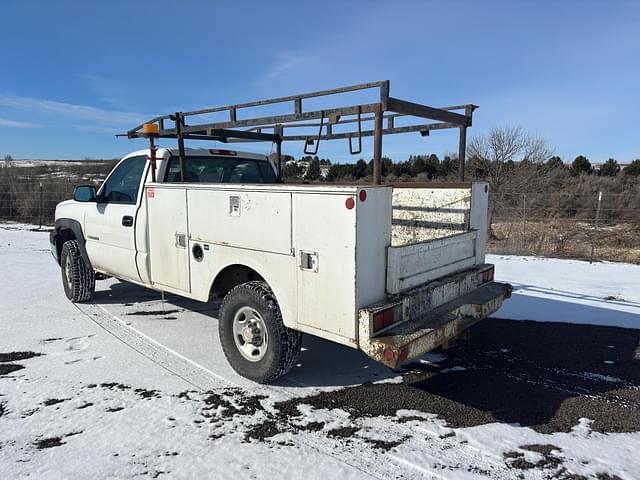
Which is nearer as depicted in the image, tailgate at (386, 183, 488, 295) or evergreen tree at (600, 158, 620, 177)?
tailgate at (386, 183, 488, 295)

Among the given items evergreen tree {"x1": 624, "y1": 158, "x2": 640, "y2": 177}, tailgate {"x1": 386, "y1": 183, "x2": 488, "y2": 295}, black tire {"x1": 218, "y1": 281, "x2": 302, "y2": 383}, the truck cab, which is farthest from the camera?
evergreen tree {"x1": 624, "y1": 158, "x2": 640, "y2": 177}

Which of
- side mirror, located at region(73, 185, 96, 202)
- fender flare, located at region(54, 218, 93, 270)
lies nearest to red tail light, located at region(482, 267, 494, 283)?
side mirror, located at region(73, 185, 96, 202)

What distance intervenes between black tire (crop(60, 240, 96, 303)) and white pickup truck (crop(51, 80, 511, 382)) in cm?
48

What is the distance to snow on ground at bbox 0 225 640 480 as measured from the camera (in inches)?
108

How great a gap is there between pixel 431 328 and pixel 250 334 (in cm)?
154

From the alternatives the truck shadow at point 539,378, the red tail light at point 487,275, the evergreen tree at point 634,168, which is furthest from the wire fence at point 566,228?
the evergreen tree at point 634,168

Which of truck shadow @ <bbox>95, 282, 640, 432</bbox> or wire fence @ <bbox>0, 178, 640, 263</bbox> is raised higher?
wire fence @ <bbox>0, 178, 640, 263</bbox>

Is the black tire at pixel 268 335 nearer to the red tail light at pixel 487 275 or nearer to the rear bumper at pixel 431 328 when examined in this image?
the rear bumper at pixel 431 328

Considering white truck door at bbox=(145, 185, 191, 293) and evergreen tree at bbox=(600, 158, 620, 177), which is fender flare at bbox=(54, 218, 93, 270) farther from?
evergreen tree at bbox=(600, 158, 620, 177)

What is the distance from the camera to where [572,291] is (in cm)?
729

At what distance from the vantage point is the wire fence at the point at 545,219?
39.5 feet

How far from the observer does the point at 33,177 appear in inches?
796

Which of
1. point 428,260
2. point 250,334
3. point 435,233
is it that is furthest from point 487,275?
point 250,334

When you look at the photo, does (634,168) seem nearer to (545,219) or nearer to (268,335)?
(545,219)
